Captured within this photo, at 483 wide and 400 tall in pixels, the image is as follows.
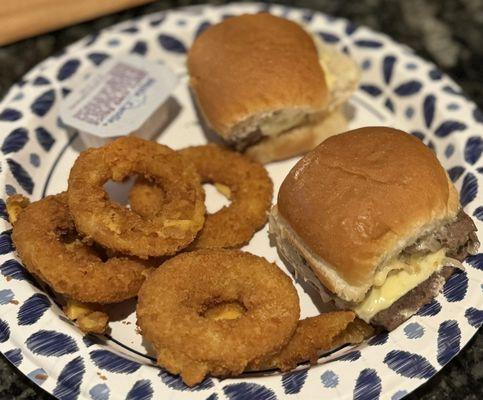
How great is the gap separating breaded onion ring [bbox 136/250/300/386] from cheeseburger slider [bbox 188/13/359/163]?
61 cm

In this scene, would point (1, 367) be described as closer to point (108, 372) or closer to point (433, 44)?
point (108, 372)

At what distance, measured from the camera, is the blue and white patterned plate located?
5.50 ft

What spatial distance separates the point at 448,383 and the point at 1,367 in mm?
1376

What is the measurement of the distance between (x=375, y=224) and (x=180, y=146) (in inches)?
42.1

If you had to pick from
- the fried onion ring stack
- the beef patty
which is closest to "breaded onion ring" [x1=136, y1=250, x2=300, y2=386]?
the fried onion ring stack

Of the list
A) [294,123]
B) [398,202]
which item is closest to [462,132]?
[294,123]

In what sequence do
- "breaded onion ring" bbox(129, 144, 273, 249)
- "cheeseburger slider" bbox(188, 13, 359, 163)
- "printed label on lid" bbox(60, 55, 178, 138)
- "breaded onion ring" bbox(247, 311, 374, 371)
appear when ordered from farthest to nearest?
1. "printed label on lid" bbox(60, 55, 178, 138)
2. "cheeseburger slider" bbox(188, 13, 359, 163)
3. "breaded onion ring" bbox(129, 144, 273, 249)
4. "breaded onion ring" bbox(247, 311, 374, 371)

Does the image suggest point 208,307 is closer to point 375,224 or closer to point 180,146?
point 375,224

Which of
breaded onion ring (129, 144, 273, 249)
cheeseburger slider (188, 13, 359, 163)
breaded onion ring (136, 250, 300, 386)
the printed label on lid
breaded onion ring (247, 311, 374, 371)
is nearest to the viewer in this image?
breaded onion ring (136, 250, 300, 386)

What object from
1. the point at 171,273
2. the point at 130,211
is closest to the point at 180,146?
the point at 130,211

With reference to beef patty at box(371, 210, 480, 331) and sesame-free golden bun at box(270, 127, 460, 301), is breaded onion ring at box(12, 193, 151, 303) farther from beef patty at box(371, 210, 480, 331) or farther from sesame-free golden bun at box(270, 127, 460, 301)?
beef patty at box(371, 210, 480, 331)

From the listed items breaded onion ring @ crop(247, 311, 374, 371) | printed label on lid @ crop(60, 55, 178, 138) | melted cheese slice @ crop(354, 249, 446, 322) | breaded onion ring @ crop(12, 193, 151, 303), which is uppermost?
printed label on lid @ crop(60, 55, 178, 138)

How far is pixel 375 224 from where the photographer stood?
5.62 ft

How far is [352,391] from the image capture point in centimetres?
165
